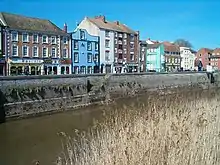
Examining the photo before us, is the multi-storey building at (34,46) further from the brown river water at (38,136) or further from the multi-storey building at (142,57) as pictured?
the multi-storey building at (142,57)

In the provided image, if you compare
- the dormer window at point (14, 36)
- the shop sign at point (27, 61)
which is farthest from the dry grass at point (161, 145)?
the dormer window at point (14, 36)

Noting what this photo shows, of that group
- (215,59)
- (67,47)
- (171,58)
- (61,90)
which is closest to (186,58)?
(171,58)

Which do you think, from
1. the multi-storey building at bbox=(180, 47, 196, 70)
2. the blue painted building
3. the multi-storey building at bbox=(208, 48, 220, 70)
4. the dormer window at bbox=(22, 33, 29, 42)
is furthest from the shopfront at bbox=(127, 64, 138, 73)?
the multi-storey building at bbox=(208, 48, 220, 70)

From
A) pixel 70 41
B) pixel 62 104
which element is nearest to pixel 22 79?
pixel 62 104

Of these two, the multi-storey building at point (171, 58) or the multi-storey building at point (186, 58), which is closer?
the multi-storey building at point (171, 58)

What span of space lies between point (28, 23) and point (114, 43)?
15128 mm

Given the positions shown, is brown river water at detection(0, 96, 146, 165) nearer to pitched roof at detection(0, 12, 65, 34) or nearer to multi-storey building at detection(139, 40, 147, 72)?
pitched roof at detection(0, 12, 65, 34)

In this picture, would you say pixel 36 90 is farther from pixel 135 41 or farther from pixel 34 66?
pixel 135 41

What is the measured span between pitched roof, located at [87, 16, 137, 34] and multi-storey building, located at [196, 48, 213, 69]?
143 ft

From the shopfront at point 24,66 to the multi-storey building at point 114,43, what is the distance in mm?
11185

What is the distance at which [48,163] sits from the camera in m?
9.30

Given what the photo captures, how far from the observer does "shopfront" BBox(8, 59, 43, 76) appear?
3259cm

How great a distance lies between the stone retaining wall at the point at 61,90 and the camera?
18.9 meters

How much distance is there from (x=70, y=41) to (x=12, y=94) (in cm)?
2098
